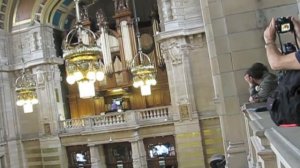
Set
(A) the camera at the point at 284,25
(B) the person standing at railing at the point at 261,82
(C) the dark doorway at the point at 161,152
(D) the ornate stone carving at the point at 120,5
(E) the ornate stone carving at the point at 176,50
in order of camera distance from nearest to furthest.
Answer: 1. (A) the camera at the point at 284,25
2. (B) the person standing at railing at the point at 261,82
3. (E) the ornate stone carving at the point at 176,50
4. (C) the dark doorway at the point at 161,152
5. (D) the ornate stone carving at the point at 120,5

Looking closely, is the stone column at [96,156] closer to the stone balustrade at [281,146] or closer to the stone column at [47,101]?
the stone column at [47,101]

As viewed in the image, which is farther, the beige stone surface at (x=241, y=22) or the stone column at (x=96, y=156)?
the stone column at (x=96, y=156)

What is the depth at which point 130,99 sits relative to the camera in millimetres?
21781

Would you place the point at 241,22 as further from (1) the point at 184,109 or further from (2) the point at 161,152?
(2) the point at 161,152

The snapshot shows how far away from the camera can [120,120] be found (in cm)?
1919

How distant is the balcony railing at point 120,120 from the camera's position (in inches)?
729

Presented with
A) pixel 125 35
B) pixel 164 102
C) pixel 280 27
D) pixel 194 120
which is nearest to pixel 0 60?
pixel 125 35

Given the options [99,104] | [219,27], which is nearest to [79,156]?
[99,104]

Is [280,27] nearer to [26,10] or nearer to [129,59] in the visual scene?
[129,59]

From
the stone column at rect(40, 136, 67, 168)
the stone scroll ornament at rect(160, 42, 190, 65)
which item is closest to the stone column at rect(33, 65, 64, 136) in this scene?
the stone column at rect(40, 136, 67, 168)

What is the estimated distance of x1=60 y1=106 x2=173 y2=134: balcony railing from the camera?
60.7ft

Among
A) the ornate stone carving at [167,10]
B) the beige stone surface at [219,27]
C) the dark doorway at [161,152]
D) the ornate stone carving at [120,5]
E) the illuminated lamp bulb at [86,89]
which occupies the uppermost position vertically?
the ornate stone carving at [120,5]

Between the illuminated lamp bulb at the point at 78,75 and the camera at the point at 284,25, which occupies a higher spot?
the illuminated lamp bulb at the point at 78,75

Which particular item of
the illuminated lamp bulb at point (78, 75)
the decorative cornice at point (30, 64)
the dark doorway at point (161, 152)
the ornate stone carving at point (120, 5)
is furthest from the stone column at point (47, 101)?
the illuminated lamp bulb at point (78, 75)
